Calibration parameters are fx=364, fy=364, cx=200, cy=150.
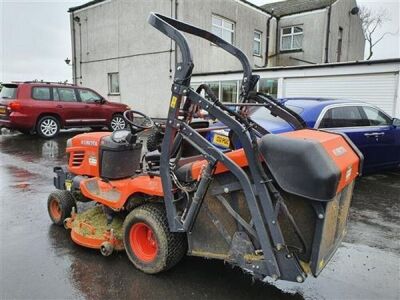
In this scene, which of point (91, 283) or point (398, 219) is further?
point (398, 219)

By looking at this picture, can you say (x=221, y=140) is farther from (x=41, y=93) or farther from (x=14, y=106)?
(x=41, y=93)

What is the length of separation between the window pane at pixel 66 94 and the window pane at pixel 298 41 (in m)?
13.2

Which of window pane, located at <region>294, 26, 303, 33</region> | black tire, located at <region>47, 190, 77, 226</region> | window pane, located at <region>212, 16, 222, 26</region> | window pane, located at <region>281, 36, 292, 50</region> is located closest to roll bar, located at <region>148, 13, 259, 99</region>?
black tire, located at <region>47, 190, 77, 226</region>

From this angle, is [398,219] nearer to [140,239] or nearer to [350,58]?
[140,239]

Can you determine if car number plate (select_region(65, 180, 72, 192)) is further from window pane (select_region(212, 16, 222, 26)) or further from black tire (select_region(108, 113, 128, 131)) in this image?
window pane (select_region(212, 16, 222, 26))

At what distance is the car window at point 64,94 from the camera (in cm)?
1217

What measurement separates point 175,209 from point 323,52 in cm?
1893

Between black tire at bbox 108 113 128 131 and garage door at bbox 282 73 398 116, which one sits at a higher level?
garage door at bbox 282 73 398 116

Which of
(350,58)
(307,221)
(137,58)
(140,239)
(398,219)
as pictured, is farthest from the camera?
(350,58)

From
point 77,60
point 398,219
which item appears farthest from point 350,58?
point 398,219

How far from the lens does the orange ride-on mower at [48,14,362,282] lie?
95.4 inches

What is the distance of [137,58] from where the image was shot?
17.3 meters

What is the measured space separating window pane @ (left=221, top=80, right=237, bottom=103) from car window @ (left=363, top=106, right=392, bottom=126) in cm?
807

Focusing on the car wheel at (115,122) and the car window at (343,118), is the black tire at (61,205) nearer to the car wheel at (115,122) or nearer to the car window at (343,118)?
the car window at (343,118)
